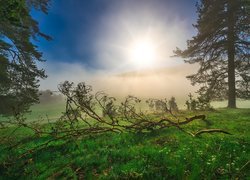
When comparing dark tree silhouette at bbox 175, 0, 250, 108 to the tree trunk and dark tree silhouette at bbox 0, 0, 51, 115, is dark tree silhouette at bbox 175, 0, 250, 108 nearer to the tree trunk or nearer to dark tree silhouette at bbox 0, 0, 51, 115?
the tree trunk

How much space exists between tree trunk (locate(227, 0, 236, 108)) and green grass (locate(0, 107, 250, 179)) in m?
13.6

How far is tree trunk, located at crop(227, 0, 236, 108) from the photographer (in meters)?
21.4

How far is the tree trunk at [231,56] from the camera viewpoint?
70.2 ft

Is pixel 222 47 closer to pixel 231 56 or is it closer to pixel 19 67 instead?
pixel 231 56

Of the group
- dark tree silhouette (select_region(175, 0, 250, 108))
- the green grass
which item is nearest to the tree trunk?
dark tree silhouette (select_region(175, 0, 250, 108))

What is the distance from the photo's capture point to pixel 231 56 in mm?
21797

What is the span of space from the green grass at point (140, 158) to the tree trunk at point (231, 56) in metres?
13.6

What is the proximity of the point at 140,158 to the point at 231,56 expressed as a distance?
1941 cm

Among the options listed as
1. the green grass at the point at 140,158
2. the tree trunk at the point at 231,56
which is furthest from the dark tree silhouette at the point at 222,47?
the green grass at the point at 140,158

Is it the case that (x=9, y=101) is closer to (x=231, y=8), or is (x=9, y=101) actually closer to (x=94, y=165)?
(x=94, y=165)

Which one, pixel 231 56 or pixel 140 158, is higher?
pixel 231 56

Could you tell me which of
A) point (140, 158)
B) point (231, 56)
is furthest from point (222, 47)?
point (140, 158)

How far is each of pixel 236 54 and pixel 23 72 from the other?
22.5m

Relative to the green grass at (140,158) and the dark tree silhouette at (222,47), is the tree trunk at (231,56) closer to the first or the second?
the dark tree silhouette at (222,47)
